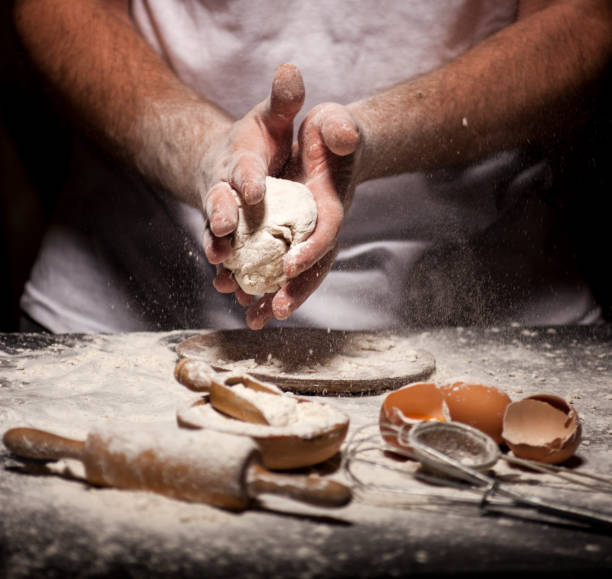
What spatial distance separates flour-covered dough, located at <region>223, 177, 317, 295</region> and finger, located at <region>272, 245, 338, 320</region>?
0.13ft

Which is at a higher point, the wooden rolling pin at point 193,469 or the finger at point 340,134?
the finger at point 340,134

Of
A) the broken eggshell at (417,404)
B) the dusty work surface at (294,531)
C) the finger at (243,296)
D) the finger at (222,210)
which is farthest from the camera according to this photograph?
the finger at (243,296)

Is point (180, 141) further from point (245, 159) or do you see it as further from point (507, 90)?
point (507, 90)

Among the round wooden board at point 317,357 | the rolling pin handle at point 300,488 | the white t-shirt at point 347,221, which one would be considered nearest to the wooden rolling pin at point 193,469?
the rolling pin handle at point 300,488

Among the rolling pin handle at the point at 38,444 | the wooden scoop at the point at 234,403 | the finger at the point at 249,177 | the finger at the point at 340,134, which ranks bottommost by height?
the rolling pin handle at the point at 38,444

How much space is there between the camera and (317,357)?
5.04 feet

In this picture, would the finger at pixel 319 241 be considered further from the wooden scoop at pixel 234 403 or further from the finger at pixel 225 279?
the wooden scoop at pixel 234 403

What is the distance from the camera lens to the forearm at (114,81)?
1.84m

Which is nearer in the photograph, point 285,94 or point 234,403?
point 234,403

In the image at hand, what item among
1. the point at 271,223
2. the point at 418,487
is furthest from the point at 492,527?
the point at 271,223

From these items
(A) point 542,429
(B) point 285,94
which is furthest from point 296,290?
(A) point 542,429

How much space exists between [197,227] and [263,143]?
587 mm

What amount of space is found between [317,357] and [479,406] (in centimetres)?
50

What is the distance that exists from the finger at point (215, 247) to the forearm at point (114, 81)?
1.55ft
